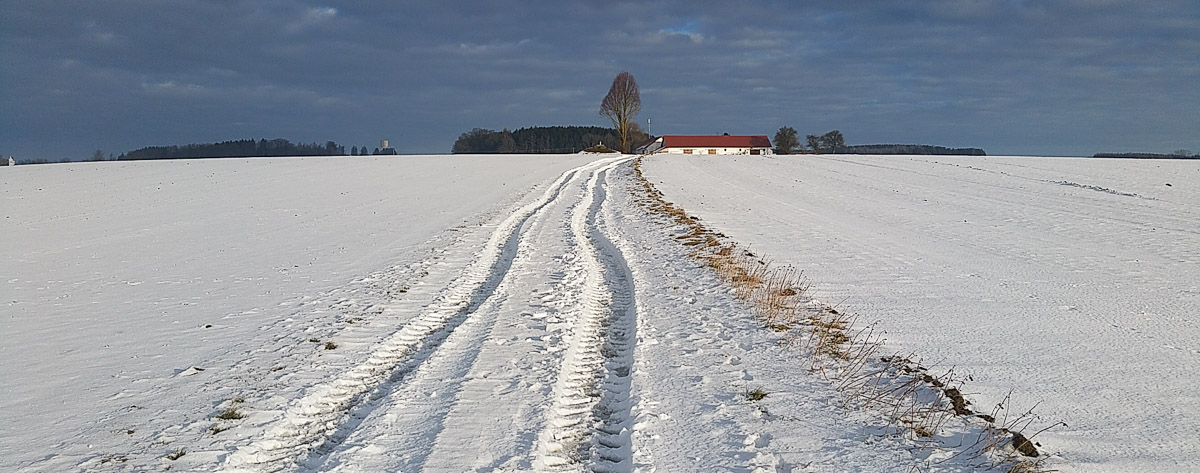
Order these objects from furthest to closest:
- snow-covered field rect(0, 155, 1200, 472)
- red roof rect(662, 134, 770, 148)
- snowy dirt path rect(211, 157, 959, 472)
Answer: red roof rect(662, 134, 770, 148)
snow-covered field rect(0, 155, 1200, 472)
snowy dirt path rect(211, 157, 959, 472)

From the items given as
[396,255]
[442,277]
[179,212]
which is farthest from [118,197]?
[442,277]

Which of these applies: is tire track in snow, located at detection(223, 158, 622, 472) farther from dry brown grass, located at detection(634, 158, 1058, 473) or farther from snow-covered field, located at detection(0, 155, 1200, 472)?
dry brown grass, located at detection(634, 158, 1058, 473)

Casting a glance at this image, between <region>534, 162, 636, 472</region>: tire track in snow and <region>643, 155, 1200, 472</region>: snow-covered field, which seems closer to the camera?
<region>534, 162, 636, 472</region>: tire track in snow

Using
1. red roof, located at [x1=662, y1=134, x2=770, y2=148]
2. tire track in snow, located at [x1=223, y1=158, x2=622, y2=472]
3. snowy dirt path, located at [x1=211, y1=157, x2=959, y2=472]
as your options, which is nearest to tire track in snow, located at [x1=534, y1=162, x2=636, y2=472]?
snowy dirt path, located at [x1=211, y1=157, x2=959, y2=472]

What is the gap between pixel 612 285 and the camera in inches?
381

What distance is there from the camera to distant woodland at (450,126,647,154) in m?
134

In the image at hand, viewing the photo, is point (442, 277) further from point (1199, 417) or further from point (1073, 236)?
point (1073, 236)

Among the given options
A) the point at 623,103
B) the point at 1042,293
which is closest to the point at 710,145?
the point at 623,103

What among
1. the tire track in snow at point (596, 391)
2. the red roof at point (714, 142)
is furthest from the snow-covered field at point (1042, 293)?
the red roof at point (714, 142)

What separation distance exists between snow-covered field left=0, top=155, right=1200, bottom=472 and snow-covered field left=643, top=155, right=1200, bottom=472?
1.7 inches

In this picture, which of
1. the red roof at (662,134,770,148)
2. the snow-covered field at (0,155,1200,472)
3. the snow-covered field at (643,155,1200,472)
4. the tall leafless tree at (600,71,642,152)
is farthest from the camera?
the red roof at (662,134,770,148)

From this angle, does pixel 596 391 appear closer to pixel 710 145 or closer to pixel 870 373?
pixel 870 373

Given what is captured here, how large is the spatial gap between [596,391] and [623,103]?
305 feet

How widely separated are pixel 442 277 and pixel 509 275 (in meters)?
1.02
